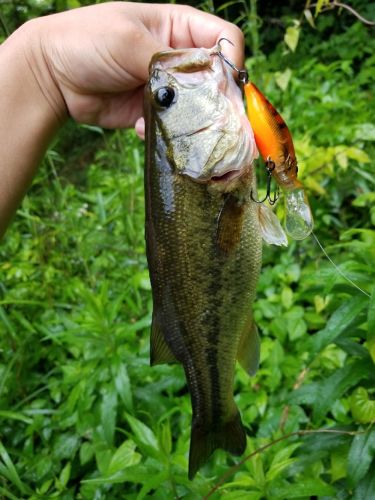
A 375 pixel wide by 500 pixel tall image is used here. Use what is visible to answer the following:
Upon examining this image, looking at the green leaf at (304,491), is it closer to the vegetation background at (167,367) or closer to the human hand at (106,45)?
the vegetation background at (167,367)

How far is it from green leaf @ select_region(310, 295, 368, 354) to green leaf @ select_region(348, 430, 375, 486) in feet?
1.11

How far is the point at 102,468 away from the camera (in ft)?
6.49

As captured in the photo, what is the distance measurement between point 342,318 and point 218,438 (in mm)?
571

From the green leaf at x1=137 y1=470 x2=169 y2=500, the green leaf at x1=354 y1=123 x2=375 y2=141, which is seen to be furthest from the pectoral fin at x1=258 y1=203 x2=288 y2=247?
the green leaf at x1=354 y1=123 x2=375 y2=141

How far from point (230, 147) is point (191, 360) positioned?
2.11 feet

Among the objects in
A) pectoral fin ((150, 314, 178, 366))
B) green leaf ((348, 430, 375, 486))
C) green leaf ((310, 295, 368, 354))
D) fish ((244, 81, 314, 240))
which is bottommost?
green leaf ((348, 430, 375, 486))

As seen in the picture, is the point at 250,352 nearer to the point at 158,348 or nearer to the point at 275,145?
the point at 158,348

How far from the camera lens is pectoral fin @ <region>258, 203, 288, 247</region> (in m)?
1.32

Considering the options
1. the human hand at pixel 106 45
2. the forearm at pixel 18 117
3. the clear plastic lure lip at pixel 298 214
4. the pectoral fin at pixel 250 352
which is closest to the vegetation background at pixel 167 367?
the pectoral fin at pixel 250 352

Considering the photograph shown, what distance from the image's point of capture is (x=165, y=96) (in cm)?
132

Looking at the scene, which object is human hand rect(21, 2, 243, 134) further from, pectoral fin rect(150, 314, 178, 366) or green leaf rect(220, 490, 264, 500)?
green leaf rect(220, 490, 264, 500)

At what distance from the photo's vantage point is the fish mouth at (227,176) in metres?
1.29

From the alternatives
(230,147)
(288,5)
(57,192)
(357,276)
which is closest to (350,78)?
(288,5)

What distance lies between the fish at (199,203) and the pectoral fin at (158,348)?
1 centimetres
